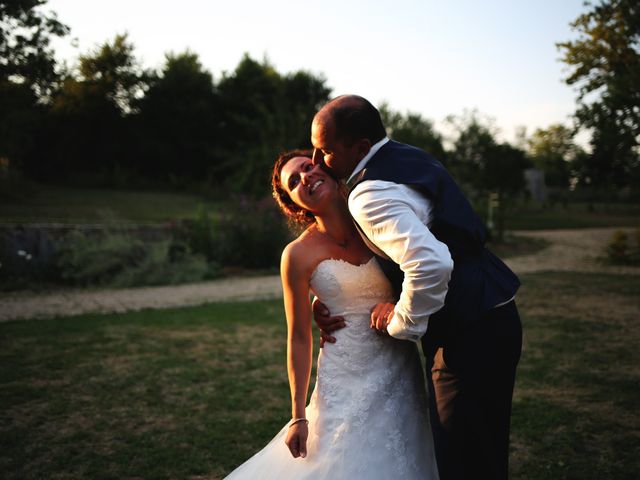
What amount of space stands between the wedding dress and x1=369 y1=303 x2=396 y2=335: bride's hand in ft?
0.26

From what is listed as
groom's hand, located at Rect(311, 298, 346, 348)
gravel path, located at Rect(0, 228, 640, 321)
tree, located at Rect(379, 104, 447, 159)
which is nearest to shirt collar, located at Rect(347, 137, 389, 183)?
groom's hand, located at Rect(311, 298, 346, 348)

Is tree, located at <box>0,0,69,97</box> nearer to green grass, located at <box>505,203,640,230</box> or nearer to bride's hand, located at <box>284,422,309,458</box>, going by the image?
bride's hand, located at <box>284,422,309,458</box>

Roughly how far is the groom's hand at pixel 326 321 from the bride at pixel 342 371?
0.02 meters

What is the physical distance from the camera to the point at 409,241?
1.76 m

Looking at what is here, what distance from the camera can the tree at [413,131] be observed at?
970 inches

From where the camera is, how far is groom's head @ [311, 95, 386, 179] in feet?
6.57

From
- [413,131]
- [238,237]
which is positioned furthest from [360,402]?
[413,131]

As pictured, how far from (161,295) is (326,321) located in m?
8.66

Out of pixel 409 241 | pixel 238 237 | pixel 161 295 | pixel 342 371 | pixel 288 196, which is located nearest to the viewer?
pixel 409 241

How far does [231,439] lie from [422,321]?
2.70 meters

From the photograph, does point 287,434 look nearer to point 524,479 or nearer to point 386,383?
point 386,383

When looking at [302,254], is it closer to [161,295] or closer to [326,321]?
[326,321]

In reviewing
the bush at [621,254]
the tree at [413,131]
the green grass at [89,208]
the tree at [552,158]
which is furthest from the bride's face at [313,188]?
the tree at [552,158]

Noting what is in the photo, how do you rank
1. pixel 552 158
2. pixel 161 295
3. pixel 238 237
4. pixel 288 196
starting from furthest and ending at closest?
pixel 552 158 → pixel 238 237 → pixel 161 295 → pixel 288 196
